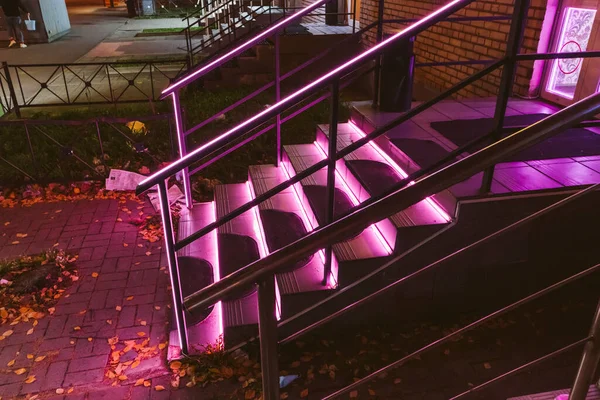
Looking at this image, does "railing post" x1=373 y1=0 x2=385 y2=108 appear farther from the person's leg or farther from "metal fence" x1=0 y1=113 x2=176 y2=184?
the person's leg

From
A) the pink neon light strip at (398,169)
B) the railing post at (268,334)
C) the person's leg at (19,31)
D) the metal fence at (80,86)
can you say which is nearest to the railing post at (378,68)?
the pink neon light strip at (398,169)

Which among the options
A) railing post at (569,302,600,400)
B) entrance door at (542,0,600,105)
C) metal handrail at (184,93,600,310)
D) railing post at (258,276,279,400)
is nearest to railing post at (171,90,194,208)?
railing post at (258,276,279,400)

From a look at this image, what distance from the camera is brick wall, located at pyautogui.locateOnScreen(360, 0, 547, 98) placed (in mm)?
5145

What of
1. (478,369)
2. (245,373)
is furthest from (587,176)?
(245,373)

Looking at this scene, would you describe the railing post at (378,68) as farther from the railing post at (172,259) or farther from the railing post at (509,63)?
the railing post at (172,259)

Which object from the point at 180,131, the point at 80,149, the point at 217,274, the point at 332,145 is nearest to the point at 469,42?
the point at 180,131

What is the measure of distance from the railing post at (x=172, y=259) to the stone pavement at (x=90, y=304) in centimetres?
26

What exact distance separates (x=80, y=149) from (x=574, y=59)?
646 centimetres

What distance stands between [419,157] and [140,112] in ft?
21.5

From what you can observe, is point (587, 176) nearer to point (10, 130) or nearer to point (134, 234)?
point (134, 234)

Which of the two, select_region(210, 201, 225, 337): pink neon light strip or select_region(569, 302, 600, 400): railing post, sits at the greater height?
select_region(569, 302, 600, 400): railing post

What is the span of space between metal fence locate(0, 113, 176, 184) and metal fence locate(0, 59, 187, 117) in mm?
1469

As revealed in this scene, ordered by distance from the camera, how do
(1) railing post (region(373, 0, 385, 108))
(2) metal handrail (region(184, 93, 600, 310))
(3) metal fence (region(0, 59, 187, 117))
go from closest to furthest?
(2) metal handrail (region(184, 93, 600, 310)) → (1) railing post (region(373, 0, 385, 108)) → (3) metal fence (region(0, 59, 187, 117))

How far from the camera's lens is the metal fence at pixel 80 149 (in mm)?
5934
